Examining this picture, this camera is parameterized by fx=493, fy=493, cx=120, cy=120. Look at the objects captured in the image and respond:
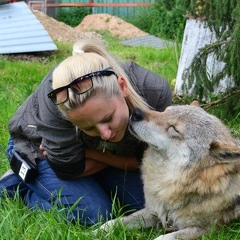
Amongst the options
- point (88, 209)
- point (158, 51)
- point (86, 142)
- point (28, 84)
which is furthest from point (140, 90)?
point (158, 51)

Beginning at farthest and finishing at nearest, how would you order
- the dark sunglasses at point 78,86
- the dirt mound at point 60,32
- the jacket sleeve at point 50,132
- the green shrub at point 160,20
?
1. the green shrub at point 160,20
2. the dirt mound at point 60,32
3. the jacket sleeve at point 50,132
4. the dark sunglasses at point 78,86

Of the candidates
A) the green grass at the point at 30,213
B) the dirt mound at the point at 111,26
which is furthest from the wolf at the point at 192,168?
the dirt mound at the point at 111,26

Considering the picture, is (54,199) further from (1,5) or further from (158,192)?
(1,5)

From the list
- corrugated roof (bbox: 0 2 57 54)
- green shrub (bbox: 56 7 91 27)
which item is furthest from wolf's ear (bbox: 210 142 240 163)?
green shrub (bbox: 56 7 91 27)

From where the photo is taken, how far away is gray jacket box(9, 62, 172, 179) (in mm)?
3092

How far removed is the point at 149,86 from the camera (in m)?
3.27

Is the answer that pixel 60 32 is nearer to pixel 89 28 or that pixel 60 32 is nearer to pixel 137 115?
pixel 89 28

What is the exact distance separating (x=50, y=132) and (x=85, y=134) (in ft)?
0.72

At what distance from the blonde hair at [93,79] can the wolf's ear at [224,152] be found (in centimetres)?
51

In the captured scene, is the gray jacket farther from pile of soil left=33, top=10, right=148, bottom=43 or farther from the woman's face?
pile of soil left=33, top=10, right=148, bottom=43

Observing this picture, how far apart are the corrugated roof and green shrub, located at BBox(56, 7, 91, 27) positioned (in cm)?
620

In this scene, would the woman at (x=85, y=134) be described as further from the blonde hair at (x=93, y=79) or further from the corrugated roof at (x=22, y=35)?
the corrugated roof at (x=22, y=35)

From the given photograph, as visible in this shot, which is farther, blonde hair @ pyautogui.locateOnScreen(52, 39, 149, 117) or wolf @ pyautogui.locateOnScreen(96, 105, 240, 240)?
wolf @ pyautogui.locateOnScreen(96, 105, 240, 240)

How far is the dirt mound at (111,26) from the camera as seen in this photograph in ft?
41.4
